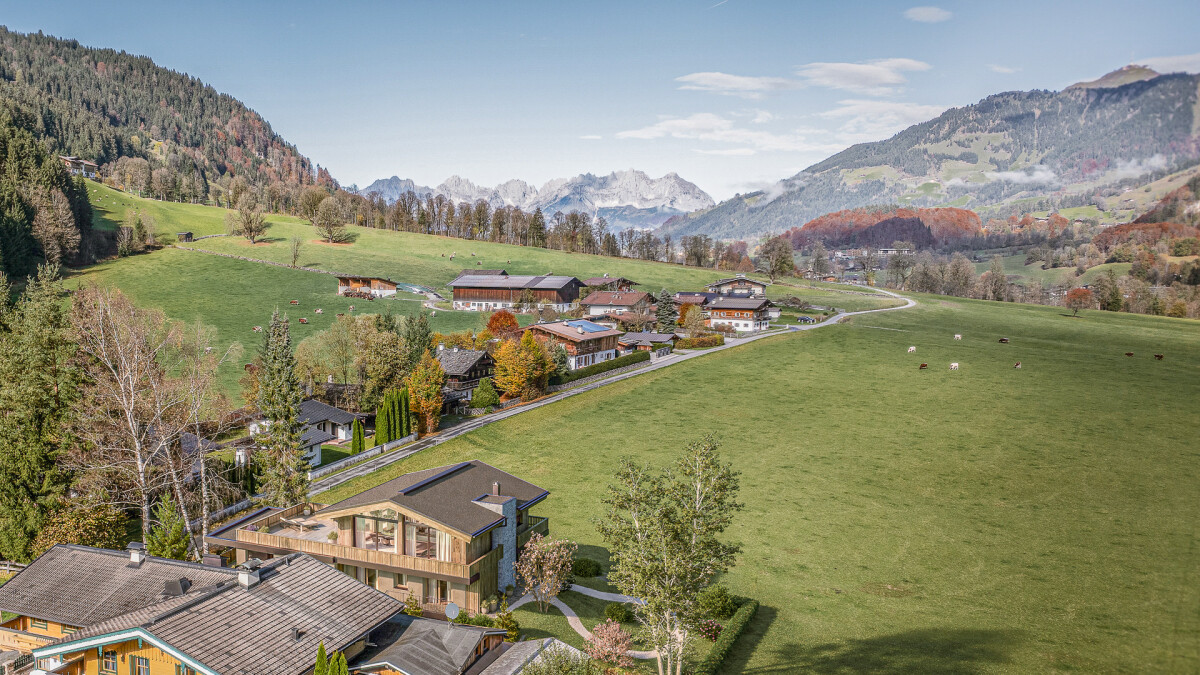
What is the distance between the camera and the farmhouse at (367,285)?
12530 centimetres

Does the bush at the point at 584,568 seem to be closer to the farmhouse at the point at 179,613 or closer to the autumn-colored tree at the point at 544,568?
the autumn-colored tree at the point at 544,568

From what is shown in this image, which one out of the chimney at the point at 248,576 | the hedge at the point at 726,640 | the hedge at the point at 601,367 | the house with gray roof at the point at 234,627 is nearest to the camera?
the house with gray roof at the point at 234,627

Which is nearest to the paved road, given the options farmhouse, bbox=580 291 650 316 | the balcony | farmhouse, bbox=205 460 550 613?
farmhouse, bbox=205 460 550 613

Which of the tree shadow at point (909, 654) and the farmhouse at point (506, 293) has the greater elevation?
the farmhouse at point (506, 293)

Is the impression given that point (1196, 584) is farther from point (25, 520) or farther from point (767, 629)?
point (25, 520)

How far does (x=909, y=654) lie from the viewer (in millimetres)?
29453

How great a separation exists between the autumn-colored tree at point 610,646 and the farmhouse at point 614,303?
9458 cm

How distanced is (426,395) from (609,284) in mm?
79745

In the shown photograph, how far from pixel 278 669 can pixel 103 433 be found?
27.0 m

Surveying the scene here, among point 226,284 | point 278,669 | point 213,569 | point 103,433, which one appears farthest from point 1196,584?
point 226,284

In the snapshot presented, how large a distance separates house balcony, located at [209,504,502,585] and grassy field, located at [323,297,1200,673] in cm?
1169

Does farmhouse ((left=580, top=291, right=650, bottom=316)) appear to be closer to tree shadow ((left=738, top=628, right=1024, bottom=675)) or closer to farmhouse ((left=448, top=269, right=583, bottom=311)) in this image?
farmhouse ((left=448, top=269, right=583, bottom=311))

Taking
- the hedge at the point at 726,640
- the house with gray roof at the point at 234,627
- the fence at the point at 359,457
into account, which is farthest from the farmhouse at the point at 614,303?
the house with gray roof at the point at 234,627

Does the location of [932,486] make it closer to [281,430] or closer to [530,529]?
[530,529]
